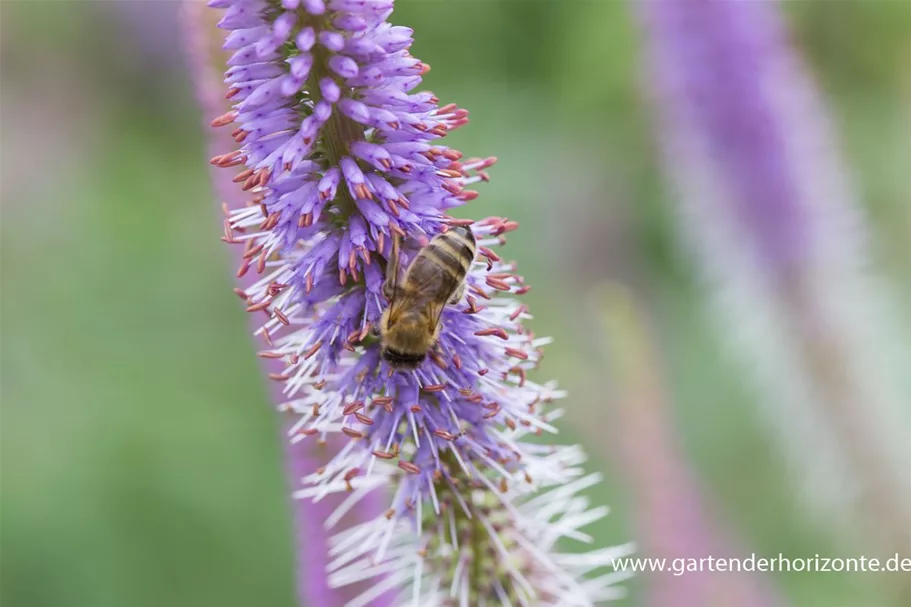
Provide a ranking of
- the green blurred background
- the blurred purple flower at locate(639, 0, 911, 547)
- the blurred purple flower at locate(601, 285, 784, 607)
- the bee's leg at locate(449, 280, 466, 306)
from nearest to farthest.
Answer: the bee's leg at locate(449, 280, 466, 306)
the blurred purple flower at locate(601, 285, 784, 607)
the blurred purple flower at locate(639, 0, 911, 547)
the green blurred background

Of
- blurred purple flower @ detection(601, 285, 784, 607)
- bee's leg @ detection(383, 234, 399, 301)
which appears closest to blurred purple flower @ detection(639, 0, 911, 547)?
blurred purple flower @ detection(601, 285, 784, 607)

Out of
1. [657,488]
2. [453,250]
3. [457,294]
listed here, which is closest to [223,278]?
[657,488]

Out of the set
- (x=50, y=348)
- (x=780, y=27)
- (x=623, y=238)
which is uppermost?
(x=780, y=27)

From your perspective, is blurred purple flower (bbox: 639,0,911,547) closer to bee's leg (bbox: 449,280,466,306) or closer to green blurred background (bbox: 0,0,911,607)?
green blurred background (bbox: 0,0,911,607)

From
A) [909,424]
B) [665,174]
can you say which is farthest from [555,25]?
[909,424]

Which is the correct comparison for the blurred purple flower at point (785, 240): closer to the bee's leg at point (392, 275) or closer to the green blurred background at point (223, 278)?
the green blurred background at point (223, 278)

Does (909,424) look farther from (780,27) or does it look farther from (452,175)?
(452,175)

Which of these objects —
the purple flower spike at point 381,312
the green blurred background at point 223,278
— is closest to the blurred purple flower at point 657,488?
the purple flower spike at point 381,312

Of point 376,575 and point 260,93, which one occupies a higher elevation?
point 260,93
